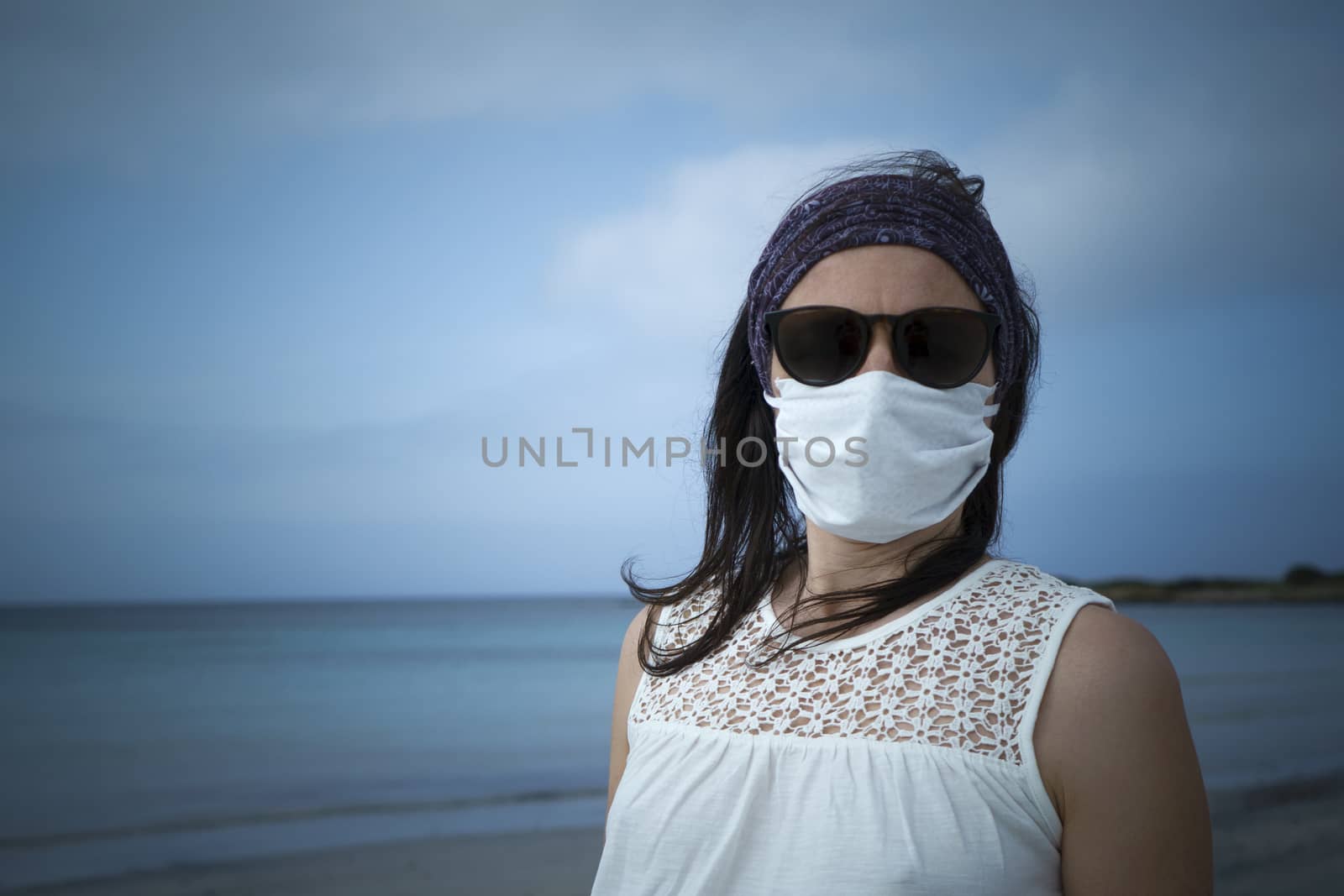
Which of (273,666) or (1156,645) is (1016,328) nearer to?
(1156,645)

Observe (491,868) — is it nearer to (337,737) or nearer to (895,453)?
(895,453)

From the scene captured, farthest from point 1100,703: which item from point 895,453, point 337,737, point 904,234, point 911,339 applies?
point 337,737

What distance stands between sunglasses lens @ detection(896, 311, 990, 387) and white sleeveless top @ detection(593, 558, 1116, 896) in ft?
0.96

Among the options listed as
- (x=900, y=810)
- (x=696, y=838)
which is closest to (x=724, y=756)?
(x=696, y=838)

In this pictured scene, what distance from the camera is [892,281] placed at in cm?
142

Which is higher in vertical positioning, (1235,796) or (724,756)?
(724,756)

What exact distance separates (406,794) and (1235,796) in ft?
22.9

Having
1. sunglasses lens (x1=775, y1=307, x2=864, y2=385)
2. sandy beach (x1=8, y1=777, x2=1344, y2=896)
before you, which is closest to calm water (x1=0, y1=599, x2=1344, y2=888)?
sandy beach (x1=8, y1=777, x2=1344, y2=896)

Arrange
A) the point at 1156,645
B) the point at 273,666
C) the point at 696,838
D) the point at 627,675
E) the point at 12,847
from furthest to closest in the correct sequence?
the point at 273,666, the point at 12,847, the point at 627,675, the point at 696,838, the point at 1156,645

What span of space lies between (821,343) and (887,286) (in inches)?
5.2

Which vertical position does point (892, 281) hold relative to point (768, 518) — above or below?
above

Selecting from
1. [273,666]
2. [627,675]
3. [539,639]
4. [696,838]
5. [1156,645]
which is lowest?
[539,639]

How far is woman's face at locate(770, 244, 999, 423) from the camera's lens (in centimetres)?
141

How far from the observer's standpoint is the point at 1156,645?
43.2 inches
